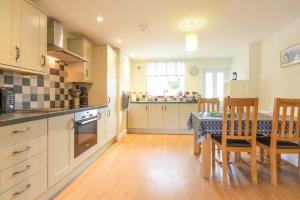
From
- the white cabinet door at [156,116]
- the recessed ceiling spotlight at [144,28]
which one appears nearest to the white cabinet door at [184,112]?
the white cabinet door at [156,116]

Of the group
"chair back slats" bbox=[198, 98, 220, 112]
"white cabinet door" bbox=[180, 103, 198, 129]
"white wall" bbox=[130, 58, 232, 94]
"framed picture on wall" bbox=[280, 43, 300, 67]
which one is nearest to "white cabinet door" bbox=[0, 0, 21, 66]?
"chair back slats" bbox=[198, 98, 220, 112]

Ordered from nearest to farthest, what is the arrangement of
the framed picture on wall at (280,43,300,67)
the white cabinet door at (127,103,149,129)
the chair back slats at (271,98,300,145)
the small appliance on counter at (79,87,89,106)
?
the chair back slats at (271,98,300,145) < the framed picture on wall at (280,43,300,67) < the small appliance on counter at (79,87,89,106) < the white cabinet door at (127,103,149,129)

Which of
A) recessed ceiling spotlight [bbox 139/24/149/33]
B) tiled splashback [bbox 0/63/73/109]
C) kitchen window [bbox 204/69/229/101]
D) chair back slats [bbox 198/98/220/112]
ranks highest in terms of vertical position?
recessed ceiling spotlight [bbox 139/24/149/33]

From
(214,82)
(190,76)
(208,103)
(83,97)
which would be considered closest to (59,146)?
(83,97)

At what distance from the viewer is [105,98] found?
372 centimetres

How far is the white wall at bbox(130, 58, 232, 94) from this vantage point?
224 inches

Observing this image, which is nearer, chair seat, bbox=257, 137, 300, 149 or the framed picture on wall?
chair seat, bbox=257, 137, 300, 149

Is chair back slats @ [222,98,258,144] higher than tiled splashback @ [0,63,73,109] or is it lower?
lower

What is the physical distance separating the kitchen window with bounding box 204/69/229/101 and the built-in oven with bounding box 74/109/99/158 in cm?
369

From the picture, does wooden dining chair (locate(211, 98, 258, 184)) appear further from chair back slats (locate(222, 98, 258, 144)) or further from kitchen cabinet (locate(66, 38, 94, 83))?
kitchen cabinet (locate(66, 38, 94, 83))

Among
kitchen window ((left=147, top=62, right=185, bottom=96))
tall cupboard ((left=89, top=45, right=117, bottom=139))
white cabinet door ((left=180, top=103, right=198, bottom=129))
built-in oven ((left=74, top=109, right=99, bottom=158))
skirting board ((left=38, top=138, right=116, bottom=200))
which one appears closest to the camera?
skirting board ((left=38, top=138, right=116, bottom=200))

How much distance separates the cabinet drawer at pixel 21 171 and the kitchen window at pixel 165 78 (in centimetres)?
436

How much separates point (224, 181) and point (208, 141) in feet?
1.57

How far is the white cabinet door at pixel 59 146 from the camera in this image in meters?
1.90
